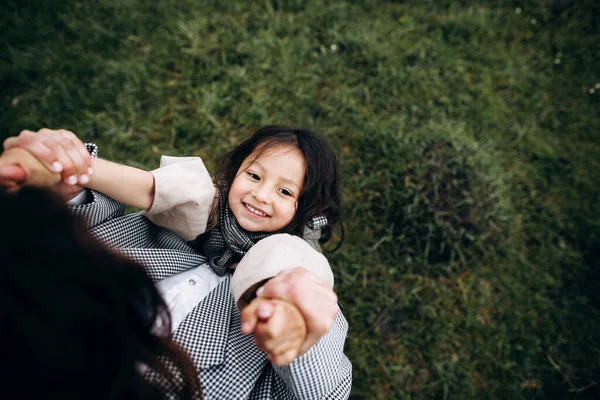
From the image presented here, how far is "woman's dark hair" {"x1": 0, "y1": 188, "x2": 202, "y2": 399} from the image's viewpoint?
0.55 metres

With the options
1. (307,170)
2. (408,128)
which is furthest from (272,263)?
(408,128)

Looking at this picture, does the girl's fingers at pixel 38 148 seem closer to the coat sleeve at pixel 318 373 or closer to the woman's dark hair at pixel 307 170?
the woman's dark hair at pixel 307 170

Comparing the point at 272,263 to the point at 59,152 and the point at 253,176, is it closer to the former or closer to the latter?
the point at 253,176

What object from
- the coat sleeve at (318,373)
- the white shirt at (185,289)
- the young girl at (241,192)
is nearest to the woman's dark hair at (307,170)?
the young girl at (241,192)

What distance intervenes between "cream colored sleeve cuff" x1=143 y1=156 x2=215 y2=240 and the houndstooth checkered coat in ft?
0.27

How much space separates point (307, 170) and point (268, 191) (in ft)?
0.66

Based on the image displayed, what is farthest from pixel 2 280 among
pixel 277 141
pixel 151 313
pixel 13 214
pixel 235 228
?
pixel 277 141

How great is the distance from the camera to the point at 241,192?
1224 mm

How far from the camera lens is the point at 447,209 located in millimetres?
1915

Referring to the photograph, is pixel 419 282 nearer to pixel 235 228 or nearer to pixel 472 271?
pixel 472 271

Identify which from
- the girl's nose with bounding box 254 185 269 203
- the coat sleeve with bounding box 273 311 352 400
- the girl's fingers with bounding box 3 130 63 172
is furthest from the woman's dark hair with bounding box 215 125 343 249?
the girl's fingers with bounding box 3 130 63 172

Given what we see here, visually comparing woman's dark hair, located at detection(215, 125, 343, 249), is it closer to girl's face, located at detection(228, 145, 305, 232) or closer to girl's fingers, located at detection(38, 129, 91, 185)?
girl's face, located at detection(228, 145, 305, 232)

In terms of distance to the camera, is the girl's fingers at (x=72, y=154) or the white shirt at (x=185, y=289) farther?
the white shirt at (x=185, y=289)

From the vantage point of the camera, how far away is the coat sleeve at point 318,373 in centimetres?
90
